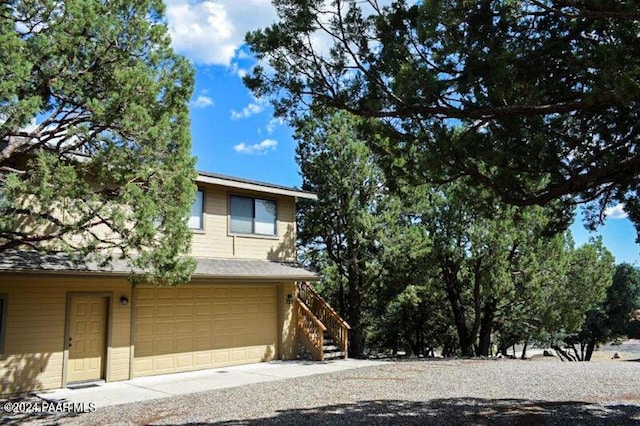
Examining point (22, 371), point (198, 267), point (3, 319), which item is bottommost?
point (22, 371)

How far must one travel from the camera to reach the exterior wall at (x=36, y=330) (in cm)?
970

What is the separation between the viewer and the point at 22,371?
9.75m

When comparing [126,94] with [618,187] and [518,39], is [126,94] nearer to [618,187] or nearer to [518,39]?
[518,39]

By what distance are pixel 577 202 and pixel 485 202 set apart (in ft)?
4.24

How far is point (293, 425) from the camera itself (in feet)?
22.7

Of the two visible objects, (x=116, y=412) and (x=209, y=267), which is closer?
(x=116, y=412)

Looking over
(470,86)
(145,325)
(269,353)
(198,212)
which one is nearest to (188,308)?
(145,325)

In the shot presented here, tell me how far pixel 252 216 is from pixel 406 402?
783cm

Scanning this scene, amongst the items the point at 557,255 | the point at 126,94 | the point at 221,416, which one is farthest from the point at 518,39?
the point at 557,255

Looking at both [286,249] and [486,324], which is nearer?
[286,249]

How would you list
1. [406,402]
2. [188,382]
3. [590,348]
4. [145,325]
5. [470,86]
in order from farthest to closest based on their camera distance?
[590,348]
[145,325]
[188,382]
[406,402]
[470,86]

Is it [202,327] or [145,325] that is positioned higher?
[145,325]

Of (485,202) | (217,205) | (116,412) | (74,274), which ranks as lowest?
(116,412)

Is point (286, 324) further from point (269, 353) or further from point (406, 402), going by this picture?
point (406, 402)
